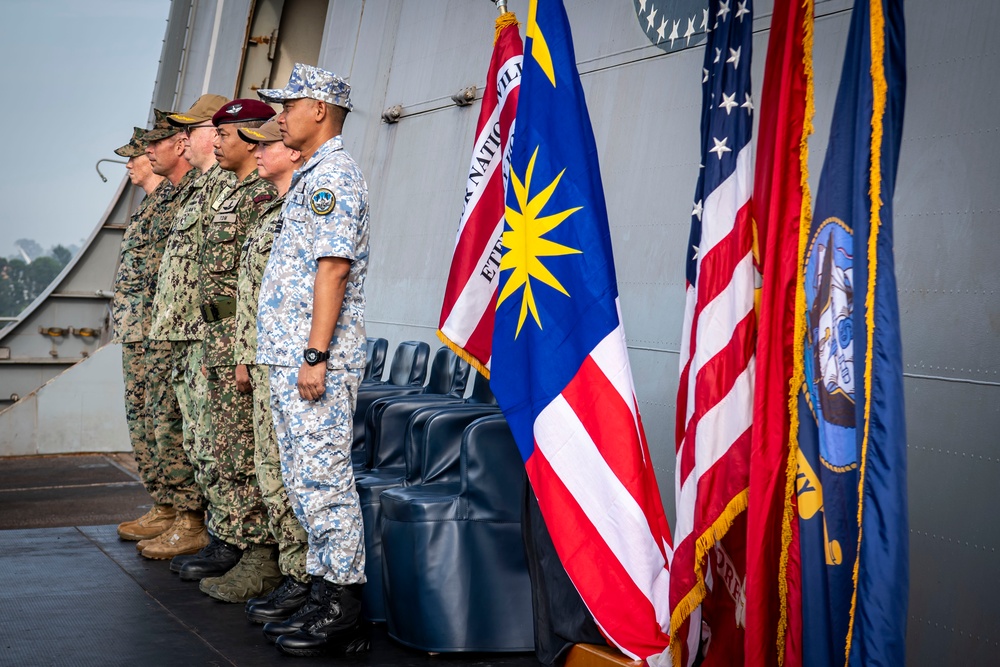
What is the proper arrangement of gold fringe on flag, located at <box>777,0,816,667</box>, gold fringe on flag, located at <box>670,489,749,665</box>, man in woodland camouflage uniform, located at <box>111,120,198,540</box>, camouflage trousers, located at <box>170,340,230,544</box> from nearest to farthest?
1. gold fringe on flag, located at <box>777,0,816,667</box>
2. gold fringe on flag, located at <box>670,489,749,665</box>
3. camouflage trousers, located at <box>170,340,230,544</box>
4. man in woodland camouflage uniform, located at <box>111,120,198,540</box>

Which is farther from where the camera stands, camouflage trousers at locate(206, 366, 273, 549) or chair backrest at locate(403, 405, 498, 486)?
camouflage trousers at locate(206, 366, 273, 549)

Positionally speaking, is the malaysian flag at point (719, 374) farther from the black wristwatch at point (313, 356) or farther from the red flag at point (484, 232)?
the black wristwatch at point (313, 356)

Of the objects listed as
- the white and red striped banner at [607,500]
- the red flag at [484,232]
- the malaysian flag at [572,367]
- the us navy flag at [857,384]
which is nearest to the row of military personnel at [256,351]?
the red flag at [484,232]

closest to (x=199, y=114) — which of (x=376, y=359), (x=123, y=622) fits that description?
(x=376, y=359)

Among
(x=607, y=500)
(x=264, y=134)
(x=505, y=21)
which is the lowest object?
(x=607, y=500)

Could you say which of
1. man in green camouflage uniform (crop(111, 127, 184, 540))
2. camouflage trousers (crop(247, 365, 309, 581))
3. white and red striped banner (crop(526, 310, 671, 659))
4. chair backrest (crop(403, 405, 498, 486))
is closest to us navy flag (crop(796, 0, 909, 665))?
white and red striped banner (crop(526, 310, 671, 659))

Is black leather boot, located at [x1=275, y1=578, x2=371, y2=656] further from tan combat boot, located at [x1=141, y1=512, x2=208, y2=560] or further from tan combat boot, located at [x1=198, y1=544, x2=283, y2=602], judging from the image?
tan combat boot, located at [x1=141, y1=512, x2=208, y2=560]

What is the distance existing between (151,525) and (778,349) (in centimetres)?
361

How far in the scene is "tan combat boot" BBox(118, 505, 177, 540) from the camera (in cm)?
487

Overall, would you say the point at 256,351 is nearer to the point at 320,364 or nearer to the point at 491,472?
the point at 320,364

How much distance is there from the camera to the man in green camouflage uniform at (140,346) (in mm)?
4870

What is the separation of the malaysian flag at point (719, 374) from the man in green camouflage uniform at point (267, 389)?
1503 millimetres

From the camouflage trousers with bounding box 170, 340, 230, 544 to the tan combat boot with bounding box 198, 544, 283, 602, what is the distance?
0.36 ft

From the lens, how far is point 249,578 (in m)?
3.82
